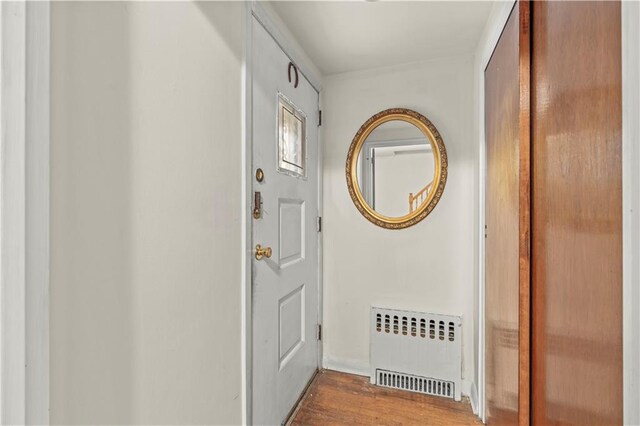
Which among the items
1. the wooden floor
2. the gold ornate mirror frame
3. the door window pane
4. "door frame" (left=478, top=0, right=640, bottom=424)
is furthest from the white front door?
"door frame" (left=478, top=0, right=640, bottom=424)

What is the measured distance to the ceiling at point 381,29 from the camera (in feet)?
4.92

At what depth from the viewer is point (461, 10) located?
60.1 inches

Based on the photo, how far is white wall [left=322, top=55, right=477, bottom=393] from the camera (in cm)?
195

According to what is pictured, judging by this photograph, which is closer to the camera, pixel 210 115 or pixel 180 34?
pixel 180 34

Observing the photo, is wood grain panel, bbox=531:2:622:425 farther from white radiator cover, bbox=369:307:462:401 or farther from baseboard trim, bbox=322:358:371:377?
baseboard trim, bbox=322:358:371:377

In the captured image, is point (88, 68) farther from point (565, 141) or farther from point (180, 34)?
point (565, 141)

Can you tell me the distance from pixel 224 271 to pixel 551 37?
4.15 ft

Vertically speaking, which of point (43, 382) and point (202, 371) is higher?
point (43, 382)

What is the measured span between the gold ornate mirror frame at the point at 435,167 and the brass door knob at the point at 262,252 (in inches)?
36.7

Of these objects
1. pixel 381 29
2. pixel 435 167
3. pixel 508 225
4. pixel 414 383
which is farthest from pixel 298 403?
pixel 381 29

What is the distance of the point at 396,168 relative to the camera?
207cm

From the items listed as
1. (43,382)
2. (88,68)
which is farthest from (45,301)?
(88,68)
